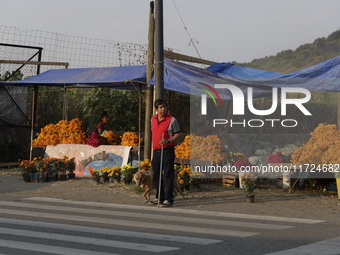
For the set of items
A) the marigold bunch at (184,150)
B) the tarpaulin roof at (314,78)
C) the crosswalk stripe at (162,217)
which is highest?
the tarpaulin roof at (314,78)

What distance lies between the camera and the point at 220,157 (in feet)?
53.9

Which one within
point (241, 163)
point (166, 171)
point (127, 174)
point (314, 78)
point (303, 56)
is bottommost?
point (127, 174)

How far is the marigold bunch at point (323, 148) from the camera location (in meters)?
14.1

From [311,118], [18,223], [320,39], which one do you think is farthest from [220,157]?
[320,39]

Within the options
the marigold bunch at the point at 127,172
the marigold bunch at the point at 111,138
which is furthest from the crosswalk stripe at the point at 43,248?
the marigold bunch at the point at 111,138

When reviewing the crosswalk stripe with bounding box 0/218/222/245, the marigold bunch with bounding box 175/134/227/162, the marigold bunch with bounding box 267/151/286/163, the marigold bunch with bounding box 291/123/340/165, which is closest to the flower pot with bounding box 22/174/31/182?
the marigold bunch with bounding box 175/134/227/162

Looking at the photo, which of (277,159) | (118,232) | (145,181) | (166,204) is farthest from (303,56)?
(118,232)

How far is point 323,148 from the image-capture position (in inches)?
567

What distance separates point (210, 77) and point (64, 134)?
5928mm

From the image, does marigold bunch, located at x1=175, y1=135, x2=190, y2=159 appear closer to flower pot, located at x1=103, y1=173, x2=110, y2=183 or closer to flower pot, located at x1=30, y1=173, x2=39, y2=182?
flower pot, located at x1=103, y1=173, x2=110, y2=183

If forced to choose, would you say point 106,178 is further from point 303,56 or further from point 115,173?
point 303,56

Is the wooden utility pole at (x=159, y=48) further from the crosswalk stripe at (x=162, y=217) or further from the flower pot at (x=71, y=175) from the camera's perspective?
the flower pot at (x=71, y=175)

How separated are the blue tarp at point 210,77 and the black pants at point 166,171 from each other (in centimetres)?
343

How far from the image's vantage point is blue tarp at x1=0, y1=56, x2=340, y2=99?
1489cm
